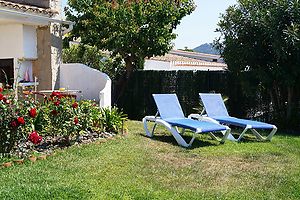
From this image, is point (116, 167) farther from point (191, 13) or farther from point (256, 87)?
point (191, 13)

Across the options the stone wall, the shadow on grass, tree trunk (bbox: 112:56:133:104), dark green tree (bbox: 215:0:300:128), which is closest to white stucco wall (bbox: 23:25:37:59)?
the stone wall

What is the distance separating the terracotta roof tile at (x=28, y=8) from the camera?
50.2ft

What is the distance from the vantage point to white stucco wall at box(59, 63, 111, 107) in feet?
56.3

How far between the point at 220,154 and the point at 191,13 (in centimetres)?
1253

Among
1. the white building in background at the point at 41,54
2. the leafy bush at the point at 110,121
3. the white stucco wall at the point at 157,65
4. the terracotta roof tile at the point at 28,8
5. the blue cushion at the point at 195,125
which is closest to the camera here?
the blue cushion at the point at 195,125

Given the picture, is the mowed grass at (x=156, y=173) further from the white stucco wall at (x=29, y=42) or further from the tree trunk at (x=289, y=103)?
the white stucco wall at (x=29, y=42)

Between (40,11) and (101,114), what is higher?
(40,11)

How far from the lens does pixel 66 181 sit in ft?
24.9

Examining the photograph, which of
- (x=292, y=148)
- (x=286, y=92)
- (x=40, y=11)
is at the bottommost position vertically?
(x=292, y=148)

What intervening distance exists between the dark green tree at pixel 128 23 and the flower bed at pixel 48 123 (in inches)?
290

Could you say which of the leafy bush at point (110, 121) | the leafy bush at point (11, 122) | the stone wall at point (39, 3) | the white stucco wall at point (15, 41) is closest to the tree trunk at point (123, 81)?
the stone wall at point (39, 3)

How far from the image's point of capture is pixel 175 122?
12906 millimetres

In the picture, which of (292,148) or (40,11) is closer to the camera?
(292,148)

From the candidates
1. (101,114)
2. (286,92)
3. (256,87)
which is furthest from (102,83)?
(286,92)
